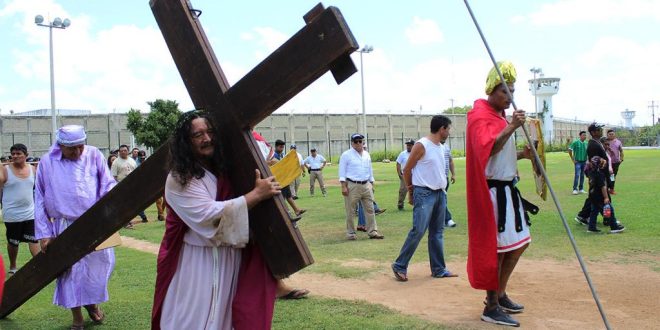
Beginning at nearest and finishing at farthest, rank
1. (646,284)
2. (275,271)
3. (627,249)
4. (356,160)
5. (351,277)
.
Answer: (275,271) → (646,284) → (351,277) → (627,249) → (356,160)

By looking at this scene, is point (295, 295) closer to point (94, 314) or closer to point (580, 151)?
point (94, 314)

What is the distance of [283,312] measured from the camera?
563 cm

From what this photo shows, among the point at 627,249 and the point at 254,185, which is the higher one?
the point at 254,185

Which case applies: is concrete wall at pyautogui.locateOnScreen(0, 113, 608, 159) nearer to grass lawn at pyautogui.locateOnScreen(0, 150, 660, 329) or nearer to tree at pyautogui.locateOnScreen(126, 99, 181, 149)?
tree at pyautogui.locateOnScreen(126, 99, 181, 149)

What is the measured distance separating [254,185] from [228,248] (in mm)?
447

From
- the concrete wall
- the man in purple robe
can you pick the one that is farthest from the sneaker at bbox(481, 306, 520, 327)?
the concrete wall

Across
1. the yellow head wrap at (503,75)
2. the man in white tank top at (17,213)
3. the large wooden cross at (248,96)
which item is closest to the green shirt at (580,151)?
the yellow head wrap at (503,75)

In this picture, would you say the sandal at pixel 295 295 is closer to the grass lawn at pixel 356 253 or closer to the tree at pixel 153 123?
the grass lawn at pixel 356 253

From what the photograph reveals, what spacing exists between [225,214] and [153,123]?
1778 inches

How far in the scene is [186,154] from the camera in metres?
3.06

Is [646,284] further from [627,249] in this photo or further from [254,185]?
[254,185]

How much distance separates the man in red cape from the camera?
488cm

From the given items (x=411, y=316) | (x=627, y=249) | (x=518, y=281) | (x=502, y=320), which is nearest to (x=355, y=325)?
(x=411, y=316)

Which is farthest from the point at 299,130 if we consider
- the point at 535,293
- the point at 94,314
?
the point at 94,314
